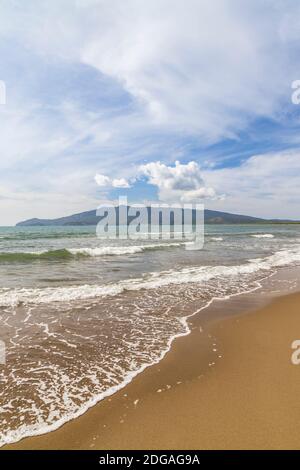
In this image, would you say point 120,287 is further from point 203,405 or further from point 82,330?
point 203,405

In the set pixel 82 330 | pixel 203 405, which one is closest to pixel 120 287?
pixel 82 330

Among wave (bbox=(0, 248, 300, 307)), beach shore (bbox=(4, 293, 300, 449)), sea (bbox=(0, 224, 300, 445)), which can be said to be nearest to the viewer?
beach shore (bbox=(4, 293, 300, 449))

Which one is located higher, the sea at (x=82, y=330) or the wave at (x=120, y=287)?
the wave at (x=120, y=287)

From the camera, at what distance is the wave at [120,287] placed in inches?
333

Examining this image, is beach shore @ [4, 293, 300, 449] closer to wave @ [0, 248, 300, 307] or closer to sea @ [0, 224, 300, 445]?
sea @ [0, 224, 300, 445]

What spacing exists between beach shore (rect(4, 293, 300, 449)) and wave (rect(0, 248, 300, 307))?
461 cm

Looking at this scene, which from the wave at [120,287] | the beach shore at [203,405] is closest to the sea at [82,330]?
the wave at [120,287]

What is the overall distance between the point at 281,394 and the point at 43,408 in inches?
121

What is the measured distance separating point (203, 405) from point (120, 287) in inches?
270

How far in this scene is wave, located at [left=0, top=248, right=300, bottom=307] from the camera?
8.46m

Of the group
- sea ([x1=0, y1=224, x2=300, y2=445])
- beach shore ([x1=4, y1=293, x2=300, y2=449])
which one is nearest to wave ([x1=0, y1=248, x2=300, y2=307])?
sea ([x1=0, y1=224, x2=300, y2=445])

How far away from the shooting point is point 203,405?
133 inches

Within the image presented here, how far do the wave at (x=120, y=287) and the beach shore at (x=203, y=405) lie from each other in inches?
181

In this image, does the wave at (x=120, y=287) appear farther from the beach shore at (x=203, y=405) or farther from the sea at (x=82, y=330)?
the beach shore at (x=203, y=405)
